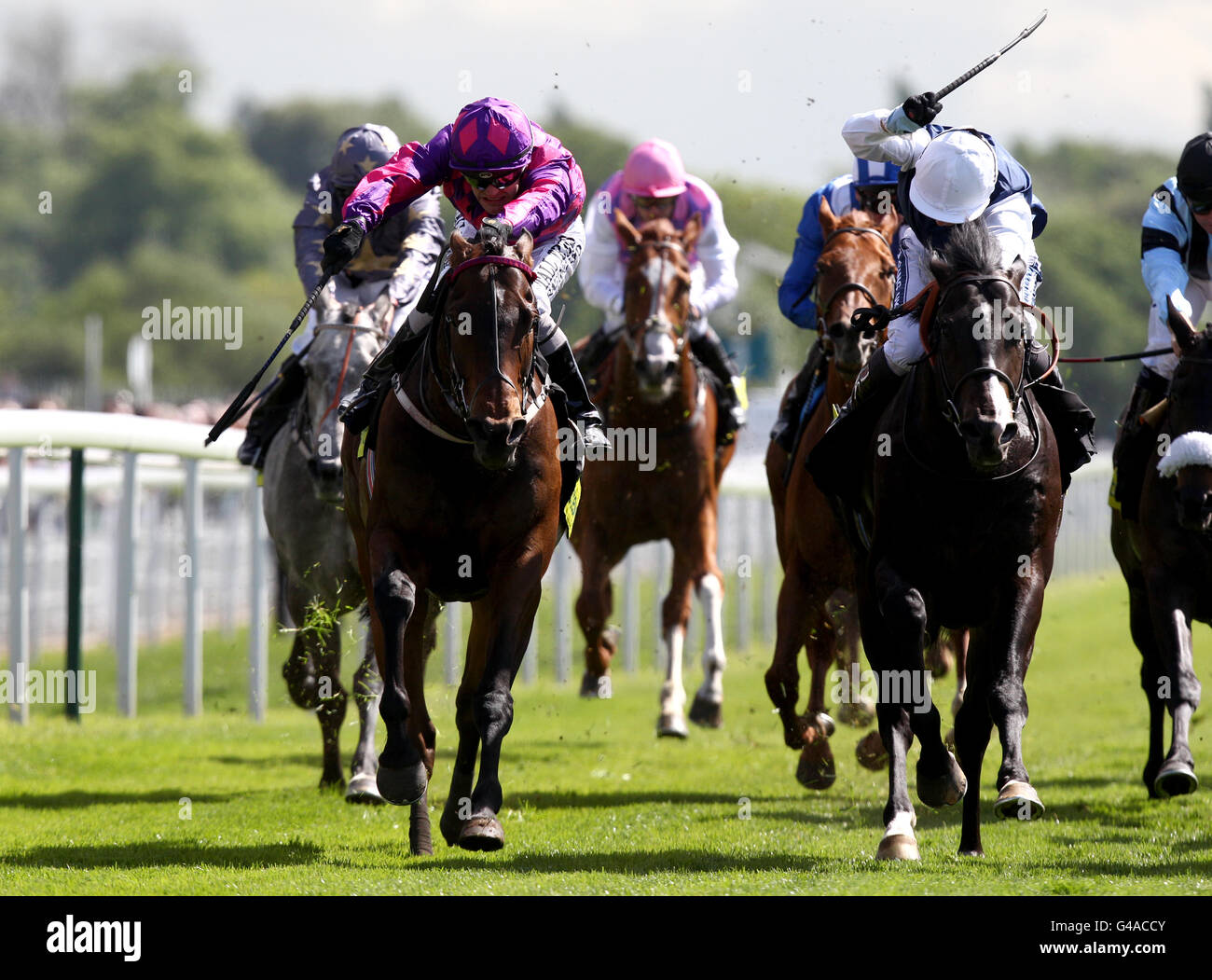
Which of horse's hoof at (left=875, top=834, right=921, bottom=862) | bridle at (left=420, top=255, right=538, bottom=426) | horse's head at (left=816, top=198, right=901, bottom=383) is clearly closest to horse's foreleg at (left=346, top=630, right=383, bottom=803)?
bridle at (left=420, top=255, right=538, bottom=426)

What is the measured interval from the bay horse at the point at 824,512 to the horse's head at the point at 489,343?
1908 millimetres

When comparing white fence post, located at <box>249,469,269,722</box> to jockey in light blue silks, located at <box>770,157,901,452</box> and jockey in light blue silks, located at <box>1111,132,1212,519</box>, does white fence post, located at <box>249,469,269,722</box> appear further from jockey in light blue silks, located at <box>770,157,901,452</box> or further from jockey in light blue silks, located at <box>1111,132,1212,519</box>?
jockey in light blue silks, located at <box>1111,132,1212,519</box>

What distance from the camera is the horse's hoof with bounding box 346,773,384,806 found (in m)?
7.74

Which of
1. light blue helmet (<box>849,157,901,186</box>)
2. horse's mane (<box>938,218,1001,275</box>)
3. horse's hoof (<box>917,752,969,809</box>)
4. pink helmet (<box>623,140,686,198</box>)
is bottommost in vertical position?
horse's hoof (<box>917,752,969,809</box>)

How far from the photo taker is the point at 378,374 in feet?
22.1

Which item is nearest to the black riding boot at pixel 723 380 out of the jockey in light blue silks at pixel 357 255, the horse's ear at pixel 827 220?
the jockey in light blue silks at pixel 357 255

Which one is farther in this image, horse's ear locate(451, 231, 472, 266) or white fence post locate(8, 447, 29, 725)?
white fence post locate(8, 447, 29, 725)

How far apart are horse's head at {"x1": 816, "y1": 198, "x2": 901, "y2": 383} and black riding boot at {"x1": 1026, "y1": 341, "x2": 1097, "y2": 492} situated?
35.2 inches

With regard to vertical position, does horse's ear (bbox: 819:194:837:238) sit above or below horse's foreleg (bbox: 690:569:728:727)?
above

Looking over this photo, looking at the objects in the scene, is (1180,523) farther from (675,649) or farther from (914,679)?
(675,649)

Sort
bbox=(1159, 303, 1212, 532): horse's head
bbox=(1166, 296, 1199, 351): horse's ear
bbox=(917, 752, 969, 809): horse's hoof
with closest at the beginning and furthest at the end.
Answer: bbox=(917, 752, 969, 809): horse's hoof
bbox=(1159, 303, 1212, 532): horse's head
bbox=(1166, 296, 1199, 351): horse's ear

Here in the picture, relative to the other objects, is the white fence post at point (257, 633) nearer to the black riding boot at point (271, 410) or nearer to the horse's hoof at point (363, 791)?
the black riding boot at point (271, 410)

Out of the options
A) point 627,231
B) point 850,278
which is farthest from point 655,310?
point 850,278
